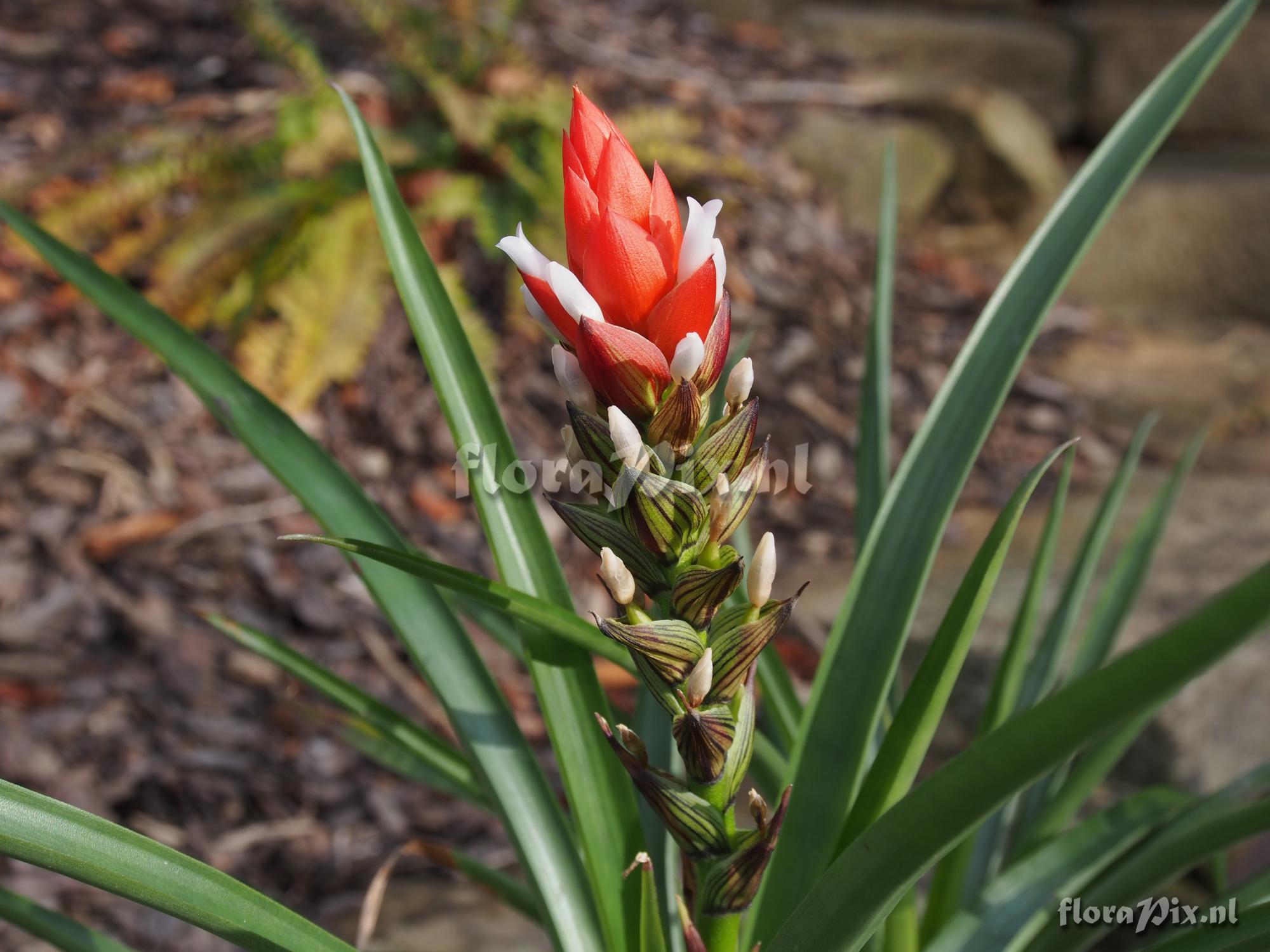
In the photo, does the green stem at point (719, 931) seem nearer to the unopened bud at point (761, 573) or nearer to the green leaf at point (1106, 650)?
the unopened bud at point (761, 573)

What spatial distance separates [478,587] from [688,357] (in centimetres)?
21

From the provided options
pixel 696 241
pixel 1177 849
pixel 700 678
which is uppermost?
pixel 696 241

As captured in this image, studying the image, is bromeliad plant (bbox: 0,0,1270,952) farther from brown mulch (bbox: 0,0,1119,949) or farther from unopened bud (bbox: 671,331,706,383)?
brown mulch (bbox: 0,0,1119,949)

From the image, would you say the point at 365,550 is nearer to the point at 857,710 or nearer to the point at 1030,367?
the point at 857,710

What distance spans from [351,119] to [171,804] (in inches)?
50.8

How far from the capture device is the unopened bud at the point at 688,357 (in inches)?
21.8

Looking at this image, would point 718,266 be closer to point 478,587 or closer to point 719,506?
point 719,506

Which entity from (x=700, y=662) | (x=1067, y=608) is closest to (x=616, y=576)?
(x=700, y=662)

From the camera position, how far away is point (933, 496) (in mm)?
758

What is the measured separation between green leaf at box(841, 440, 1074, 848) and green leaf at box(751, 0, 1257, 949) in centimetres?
2

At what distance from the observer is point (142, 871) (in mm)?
566

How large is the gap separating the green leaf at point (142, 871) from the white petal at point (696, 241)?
456 mm

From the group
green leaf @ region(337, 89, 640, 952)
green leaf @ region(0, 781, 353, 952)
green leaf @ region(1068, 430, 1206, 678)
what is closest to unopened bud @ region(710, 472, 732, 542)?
green leaf @ region(337, 89, 640, 952)

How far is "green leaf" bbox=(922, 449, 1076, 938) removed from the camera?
939 millimetres
